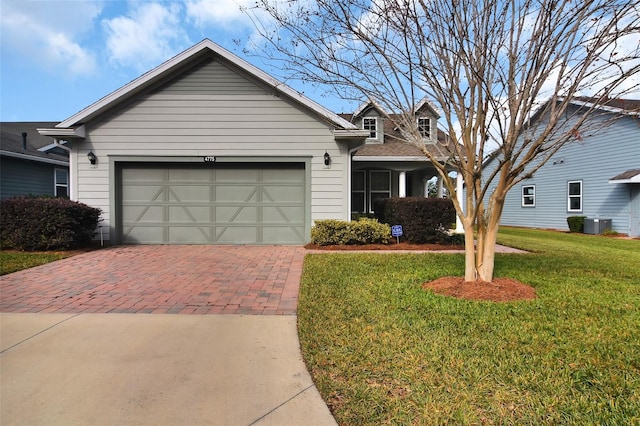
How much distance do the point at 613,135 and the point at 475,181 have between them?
15405 mm

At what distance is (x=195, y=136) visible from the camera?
1038 cm

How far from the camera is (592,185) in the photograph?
1686cm

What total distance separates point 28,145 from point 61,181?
78.7 inches

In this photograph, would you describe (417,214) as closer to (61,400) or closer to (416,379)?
(416,379)

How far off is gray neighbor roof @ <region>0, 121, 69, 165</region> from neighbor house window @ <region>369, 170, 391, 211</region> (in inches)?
546

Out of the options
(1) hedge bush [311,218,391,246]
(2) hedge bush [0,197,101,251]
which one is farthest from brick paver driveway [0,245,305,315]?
(1) hedge bush [311,218,391,246]

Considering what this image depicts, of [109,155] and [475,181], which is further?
[109,155]

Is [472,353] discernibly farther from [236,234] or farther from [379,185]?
[379,185]

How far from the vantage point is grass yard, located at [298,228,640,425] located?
237 centimetres

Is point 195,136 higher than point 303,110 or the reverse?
the reverse

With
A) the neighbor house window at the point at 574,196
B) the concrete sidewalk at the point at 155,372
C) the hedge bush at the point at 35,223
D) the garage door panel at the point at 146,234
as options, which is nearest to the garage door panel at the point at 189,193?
the garage door panel at the point at 146,234

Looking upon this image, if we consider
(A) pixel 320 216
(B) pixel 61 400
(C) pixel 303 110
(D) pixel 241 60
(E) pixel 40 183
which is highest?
(D) pixel 241 60

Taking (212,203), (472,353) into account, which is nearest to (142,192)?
(212,203)

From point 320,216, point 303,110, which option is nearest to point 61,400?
point 320,216
